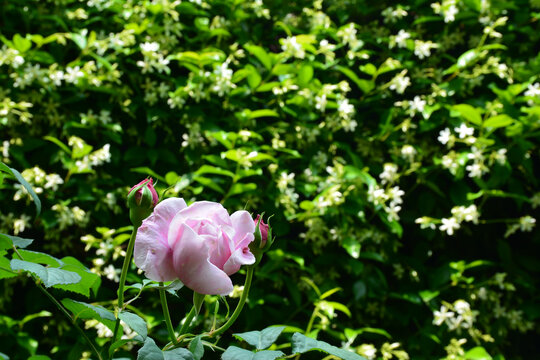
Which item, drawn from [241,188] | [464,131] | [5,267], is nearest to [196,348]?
[5,267]

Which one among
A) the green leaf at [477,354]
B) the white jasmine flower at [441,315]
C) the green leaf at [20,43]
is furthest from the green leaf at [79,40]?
the green leaf at [477,354]

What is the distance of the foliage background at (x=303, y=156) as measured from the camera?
1767 mm

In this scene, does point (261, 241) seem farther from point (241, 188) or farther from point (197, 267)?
point (241, 188)

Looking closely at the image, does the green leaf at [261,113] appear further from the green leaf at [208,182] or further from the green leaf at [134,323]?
the green leaf at [134,323]

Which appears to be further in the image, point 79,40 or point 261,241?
point 79,40

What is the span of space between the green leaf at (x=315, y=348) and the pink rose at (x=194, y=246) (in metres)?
0.11

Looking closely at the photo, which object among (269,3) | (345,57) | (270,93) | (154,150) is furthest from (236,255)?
(269,3)

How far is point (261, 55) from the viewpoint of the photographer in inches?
76.2

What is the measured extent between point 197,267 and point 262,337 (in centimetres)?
14

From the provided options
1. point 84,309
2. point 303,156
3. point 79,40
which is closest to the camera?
point 84,309

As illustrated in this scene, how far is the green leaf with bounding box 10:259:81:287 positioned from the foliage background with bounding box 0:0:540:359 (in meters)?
1.14

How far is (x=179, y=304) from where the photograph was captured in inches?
Answer: 70.9

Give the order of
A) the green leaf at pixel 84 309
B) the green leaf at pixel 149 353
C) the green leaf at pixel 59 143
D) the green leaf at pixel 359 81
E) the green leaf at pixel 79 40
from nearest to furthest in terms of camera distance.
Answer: the green leaf at pixel 149 353 < the green leaf at pixel 84 309 < the green leaf at pixel 59 143 < the green leaf at pixel 79 40 < the green leaf at pixel 359 81

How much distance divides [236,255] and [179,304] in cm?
138
